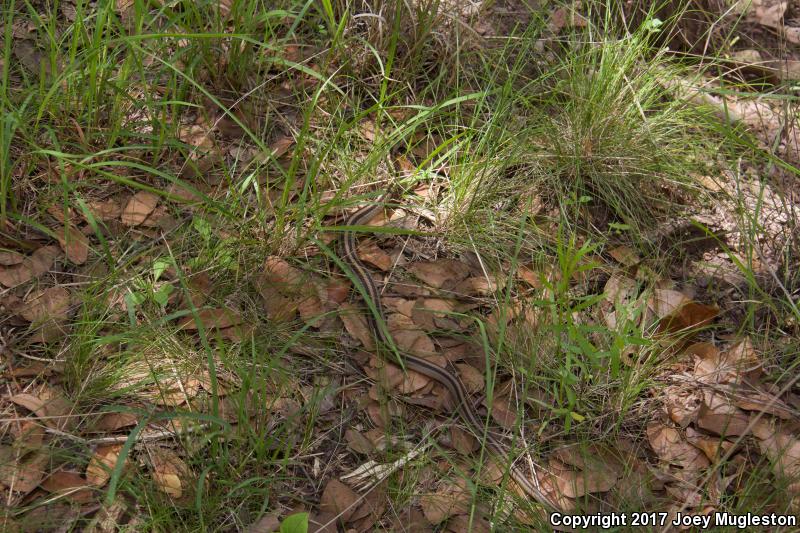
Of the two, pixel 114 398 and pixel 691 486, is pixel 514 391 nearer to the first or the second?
pixel 691 486

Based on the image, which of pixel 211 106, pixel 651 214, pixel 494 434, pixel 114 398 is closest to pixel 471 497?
pixel 494 434

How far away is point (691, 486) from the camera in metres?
2.68

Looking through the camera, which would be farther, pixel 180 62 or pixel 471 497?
pixel 180 62

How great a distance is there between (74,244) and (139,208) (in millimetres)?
296

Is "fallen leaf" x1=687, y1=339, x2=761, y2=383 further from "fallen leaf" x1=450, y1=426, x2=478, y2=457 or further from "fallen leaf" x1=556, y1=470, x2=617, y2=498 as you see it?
"fallen leaf" x1=450, y1=426, x2=478, y2=457

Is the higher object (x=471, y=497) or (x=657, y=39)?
(x=657, y=39)

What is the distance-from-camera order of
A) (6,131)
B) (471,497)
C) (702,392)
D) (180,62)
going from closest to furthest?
(471,497) → (6,131) → (702,392) → (180,62)

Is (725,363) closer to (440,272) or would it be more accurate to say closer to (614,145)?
(614,145)

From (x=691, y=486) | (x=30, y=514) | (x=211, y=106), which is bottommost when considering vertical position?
(x=691, y=486)

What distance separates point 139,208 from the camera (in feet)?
10.2

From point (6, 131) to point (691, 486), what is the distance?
9.14 feet

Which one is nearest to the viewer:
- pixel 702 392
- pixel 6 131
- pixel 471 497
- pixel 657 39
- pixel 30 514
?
pixel 30 514

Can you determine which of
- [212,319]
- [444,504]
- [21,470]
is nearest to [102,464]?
[21,470]

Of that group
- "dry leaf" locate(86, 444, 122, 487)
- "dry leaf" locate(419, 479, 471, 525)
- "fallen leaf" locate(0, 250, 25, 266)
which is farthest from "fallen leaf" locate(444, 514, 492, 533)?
"fallen leaf" locate(0, 250, 25, 266)
